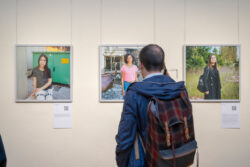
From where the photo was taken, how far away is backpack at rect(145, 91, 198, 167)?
1262 millimetres

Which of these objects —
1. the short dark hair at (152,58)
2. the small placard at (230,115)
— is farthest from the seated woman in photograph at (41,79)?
the small placard at (230,115)

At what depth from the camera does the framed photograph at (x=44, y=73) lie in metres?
2.60

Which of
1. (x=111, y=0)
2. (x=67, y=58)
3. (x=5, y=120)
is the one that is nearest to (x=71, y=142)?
(x=5, y=120)

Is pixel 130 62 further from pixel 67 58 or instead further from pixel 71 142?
pixel 71 142

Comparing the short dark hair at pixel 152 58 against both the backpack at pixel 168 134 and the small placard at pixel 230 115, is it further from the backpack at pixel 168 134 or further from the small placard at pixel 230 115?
the small placard at pixel 230 115

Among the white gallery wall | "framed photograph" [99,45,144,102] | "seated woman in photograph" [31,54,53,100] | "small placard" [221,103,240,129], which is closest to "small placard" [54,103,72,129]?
the white gallery wall

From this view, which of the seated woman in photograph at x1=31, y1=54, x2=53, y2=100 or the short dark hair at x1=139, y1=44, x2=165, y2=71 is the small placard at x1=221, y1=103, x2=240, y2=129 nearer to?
the short dark hair at x1=139, y1=44, x2=165, y2=71

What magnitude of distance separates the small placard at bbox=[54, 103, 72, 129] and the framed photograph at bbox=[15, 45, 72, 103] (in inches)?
3.3

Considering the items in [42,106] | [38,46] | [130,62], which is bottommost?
[42,106]

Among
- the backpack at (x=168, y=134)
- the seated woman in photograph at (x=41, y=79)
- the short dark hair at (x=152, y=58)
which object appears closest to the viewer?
the backpack at (x=168, y=134)

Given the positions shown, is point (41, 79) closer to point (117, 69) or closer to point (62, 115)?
point (62, 115)

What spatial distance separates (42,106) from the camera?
2.63m

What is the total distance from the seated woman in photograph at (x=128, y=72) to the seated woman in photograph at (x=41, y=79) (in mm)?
990

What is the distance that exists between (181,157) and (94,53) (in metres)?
1.80
